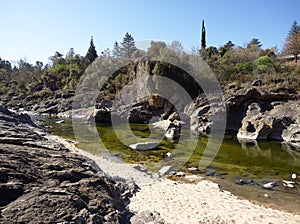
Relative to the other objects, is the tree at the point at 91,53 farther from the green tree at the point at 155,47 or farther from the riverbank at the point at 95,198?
the riverbank at the point at 95,198

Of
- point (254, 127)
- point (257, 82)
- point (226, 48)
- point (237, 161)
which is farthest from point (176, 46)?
point (237, 161)

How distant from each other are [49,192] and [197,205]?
528cm

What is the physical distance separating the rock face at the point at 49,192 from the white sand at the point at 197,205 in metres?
1.30

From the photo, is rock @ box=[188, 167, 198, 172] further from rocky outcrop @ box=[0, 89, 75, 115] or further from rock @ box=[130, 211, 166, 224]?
rocky outcrop @ box=[0, 89, 75, 115]

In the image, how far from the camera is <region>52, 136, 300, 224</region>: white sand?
308 inches

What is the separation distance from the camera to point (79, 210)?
5.86 m

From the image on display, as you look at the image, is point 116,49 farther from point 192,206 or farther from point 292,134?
point 192,206

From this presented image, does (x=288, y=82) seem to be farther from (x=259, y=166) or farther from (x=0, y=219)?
(x=0, y=219)

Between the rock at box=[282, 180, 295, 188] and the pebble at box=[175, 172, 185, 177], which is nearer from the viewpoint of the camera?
Answer: the rock at box=[282, 180, 295, 188]

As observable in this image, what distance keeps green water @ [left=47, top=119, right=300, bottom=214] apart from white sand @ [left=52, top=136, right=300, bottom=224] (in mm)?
1219

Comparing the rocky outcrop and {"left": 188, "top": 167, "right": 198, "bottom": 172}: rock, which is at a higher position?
the rocky outcrop

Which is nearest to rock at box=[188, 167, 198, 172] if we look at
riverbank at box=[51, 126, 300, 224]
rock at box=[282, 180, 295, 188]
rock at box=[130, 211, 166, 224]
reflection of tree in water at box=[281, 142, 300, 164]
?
riverbank at box=[51, 126, 300, 224]

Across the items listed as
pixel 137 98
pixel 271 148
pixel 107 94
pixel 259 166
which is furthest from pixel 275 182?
pixel 107 94

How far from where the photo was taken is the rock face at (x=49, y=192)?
5.29m
